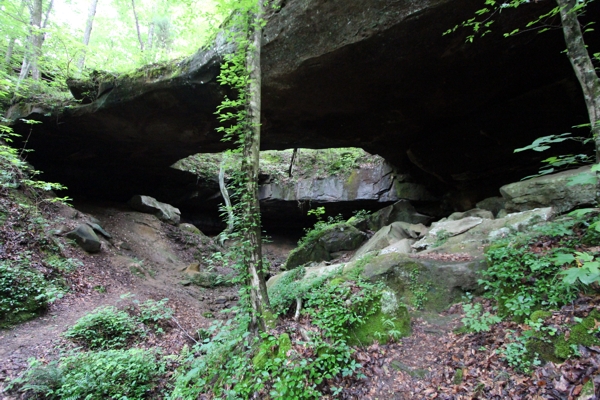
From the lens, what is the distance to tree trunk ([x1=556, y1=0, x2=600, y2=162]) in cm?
337

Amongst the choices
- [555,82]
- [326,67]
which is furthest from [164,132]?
[555,82]

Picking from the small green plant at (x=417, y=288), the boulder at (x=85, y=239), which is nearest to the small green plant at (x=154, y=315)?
the boulder at (x=85, y=239)

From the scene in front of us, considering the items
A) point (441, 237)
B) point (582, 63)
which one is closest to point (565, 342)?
point (582, 63)

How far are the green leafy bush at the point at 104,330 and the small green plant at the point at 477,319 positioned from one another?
565 centimetres

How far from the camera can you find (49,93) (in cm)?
1051

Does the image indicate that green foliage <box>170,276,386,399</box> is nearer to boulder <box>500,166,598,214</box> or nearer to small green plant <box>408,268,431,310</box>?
small green plant <box>408,268,431,310</box>

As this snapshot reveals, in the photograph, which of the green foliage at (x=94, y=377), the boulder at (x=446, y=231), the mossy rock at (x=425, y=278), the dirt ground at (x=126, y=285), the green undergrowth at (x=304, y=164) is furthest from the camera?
the green undergrowth at (x=304, y=164)

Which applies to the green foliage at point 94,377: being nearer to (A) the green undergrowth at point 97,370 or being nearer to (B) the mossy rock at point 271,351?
(A) the green undergrowth at point 97,370

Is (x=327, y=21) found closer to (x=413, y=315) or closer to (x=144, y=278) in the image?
(x=413, y=315)

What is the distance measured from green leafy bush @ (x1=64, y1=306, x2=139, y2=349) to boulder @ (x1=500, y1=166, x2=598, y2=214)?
8.48 meters

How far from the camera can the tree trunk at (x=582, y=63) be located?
3.37 m

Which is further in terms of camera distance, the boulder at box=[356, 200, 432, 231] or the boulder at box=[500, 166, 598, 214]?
the boulder at box=[356, 200, 432, 231]

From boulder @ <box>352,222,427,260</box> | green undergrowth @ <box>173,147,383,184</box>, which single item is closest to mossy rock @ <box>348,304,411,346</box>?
boulder @ <box>352,222,427,260</box>

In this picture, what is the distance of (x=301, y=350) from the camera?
3424mm
